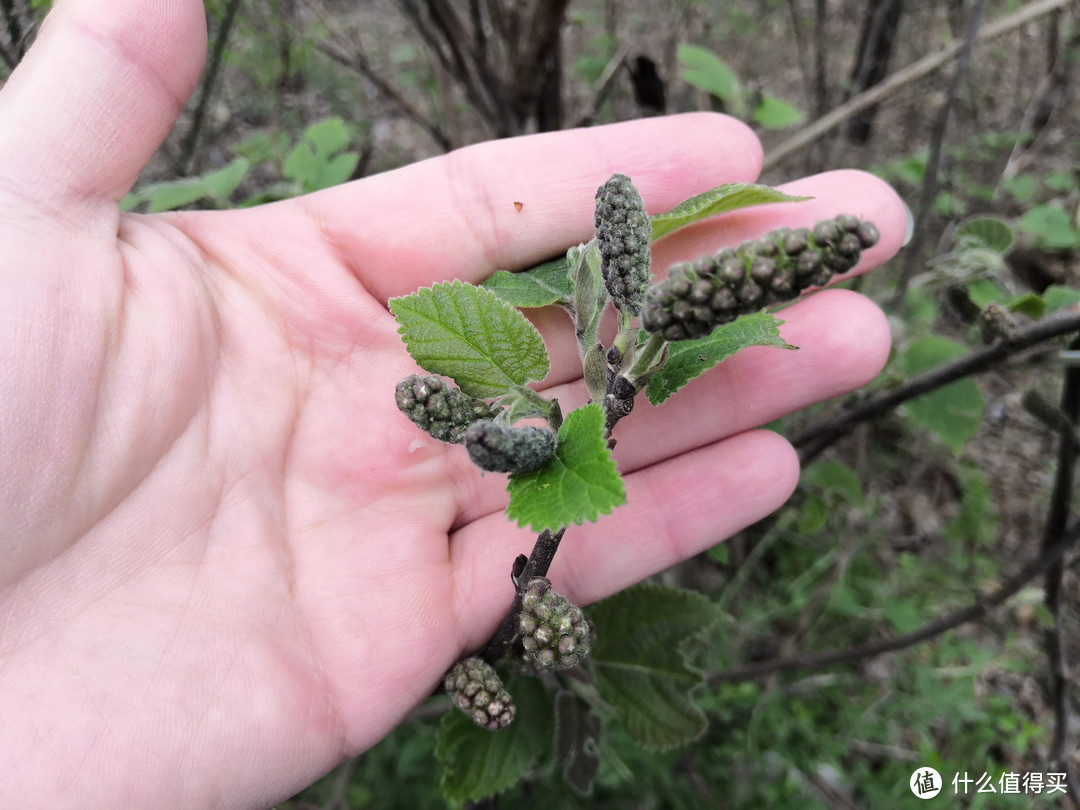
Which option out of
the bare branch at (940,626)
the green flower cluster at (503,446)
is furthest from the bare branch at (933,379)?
the green flower cluster at (503,446)

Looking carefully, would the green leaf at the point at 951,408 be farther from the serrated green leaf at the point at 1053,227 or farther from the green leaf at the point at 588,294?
the green leaf at the point at 588,294

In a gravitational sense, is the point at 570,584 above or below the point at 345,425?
below

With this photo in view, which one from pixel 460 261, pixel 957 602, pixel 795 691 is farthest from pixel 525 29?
pixel 957 602

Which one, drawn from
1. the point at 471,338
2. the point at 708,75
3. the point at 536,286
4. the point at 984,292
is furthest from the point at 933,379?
the point at 471,338

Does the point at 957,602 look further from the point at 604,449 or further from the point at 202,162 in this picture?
the point at 202,162

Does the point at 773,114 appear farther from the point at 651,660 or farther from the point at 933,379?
the point at 651,660

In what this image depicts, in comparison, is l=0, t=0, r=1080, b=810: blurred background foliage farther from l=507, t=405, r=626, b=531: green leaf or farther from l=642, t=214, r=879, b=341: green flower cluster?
l=642, t=214, r=879, b=341: green flower cluster
